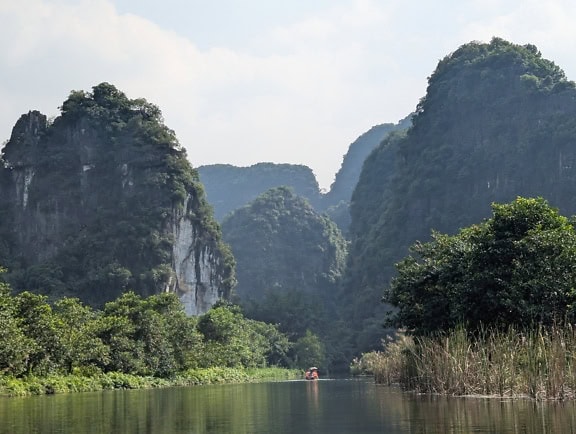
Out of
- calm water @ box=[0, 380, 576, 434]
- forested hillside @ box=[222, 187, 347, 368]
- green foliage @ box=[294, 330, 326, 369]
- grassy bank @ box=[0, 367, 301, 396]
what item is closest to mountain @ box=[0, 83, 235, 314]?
green foliage @ box=[294, 330, 326, 369]

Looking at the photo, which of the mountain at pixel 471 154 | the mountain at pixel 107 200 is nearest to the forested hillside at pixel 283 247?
Answer: the mountain at pixel 471 154

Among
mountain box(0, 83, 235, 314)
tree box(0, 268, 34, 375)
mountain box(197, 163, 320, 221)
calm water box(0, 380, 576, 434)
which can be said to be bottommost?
calm water box(0, 380, 576, 434)

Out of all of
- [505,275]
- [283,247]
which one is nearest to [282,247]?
[283,247]

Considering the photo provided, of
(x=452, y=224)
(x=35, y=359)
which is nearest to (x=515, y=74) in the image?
(x=452, y=224)

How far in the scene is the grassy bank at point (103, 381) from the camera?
26828 millimetres

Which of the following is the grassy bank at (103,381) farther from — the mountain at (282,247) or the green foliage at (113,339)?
the mountain at (282,247)

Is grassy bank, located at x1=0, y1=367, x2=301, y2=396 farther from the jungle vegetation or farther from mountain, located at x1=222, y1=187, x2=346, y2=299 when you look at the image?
mountain, located at x1=222, y1=187, x2=346, y2=299

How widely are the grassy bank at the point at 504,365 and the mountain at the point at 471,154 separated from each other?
55.8m

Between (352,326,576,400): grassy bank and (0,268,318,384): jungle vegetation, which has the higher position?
(0,268,318,384): jungle vegetation

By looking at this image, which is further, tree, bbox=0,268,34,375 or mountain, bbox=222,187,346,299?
mountain, bbox=222,187,346,299

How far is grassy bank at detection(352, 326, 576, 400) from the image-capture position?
15281 mm

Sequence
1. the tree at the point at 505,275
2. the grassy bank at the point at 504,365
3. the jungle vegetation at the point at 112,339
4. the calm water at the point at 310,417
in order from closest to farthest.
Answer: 1. the calm water at the point at 310,417
2. the grassy bank at the point at 504,365
3. the tree at the point at 505,275
4. the jungle vegetation at the point at 112,339

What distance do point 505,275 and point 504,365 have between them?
4095 millimetres

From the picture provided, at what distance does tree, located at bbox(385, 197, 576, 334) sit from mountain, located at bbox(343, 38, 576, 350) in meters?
52.7
